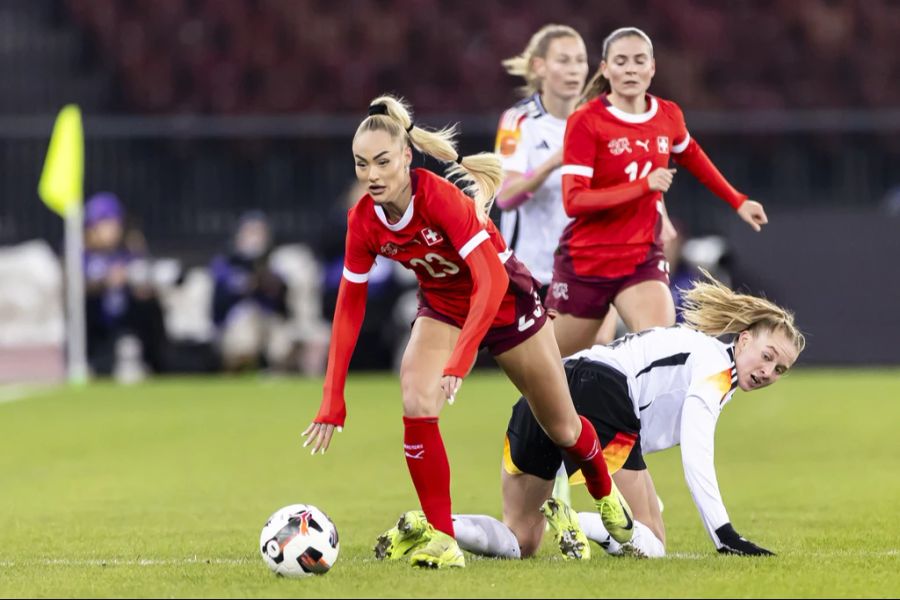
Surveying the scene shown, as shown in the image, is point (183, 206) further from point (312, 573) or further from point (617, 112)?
point (312, 573)

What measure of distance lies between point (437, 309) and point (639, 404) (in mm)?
985

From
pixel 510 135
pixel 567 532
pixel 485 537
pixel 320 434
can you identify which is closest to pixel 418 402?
pixel 320 434

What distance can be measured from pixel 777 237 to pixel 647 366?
10.9m

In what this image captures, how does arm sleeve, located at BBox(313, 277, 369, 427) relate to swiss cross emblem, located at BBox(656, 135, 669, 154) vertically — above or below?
below

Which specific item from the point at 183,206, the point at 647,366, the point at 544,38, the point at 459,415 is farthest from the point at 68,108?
the point at 647,366

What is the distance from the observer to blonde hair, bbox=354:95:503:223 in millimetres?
6531

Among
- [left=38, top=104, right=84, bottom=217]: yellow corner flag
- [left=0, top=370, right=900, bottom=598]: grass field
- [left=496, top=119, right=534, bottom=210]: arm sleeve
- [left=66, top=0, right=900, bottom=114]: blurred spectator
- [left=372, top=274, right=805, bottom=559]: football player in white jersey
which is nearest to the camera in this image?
[left=0, top=370, right=900, bottom=598]: grass field

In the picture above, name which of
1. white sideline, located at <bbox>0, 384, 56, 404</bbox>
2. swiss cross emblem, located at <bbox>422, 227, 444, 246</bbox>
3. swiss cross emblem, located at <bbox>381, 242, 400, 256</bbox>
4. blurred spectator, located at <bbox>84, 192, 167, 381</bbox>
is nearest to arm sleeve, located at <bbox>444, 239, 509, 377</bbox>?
swiss cross emblem, located at <bbox>422, 227, 444, 246</bbox>

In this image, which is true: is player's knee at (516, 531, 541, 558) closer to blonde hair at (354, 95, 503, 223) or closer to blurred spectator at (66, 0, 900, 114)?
blonde hair at (354, 95, 503, 223)

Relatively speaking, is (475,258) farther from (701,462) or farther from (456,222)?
(701,462)

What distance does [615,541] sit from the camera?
22.3 feet

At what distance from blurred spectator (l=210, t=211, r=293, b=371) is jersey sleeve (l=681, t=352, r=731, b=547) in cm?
1127

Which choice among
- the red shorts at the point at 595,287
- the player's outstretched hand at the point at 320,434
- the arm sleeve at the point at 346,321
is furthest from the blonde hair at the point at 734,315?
the player's outstretched hand at the point at 320,434

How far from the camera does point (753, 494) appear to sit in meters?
9.29
